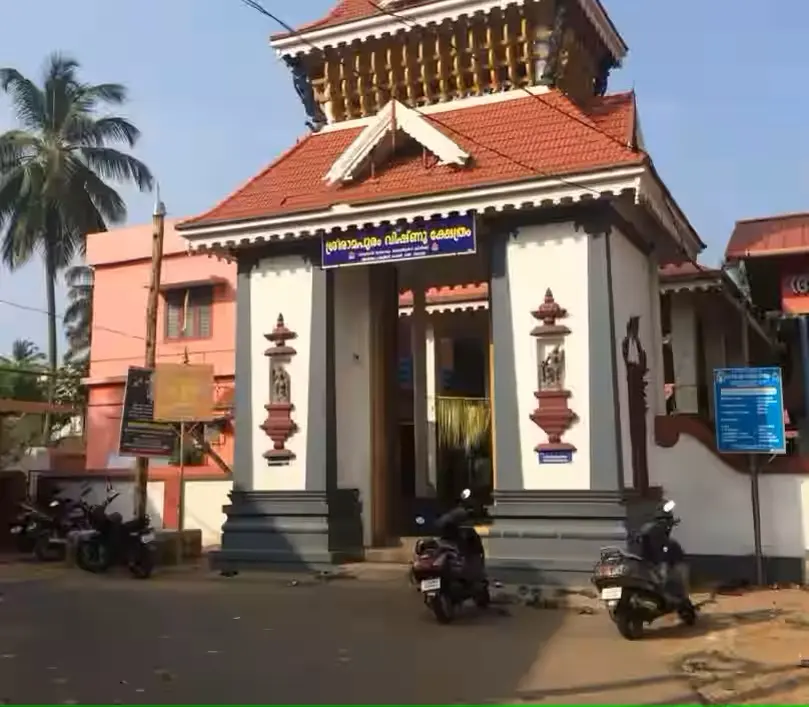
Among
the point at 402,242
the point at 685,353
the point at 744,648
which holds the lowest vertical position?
the point at 744,648

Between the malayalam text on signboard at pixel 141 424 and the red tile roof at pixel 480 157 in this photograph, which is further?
the malayalam text on signboard at pixel 141 424

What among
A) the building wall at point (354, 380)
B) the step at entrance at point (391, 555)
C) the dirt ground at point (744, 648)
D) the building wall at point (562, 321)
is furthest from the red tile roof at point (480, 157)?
the dirt ground at point (744, 648)

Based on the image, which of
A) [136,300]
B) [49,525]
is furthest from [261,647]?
[136,300]

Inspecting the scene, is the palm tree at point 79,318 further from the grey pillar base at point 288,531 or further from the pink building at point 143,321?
the grey pillar base at point 288,531

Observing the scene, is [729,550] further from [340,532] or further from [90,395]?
[90,395]

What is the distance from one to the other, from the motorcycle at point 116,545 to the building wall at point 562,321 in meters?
5.20

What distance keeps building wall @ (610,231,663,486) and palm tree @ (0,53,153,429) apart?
1899 centimetres

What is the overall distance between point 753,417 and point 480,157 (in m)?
4.50

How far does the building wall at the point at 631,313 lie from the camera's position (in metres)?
10.7

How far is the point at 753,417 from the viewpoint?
10.6 meters

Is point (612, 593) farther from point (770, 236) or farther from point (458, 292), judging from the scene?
point (458, 292)

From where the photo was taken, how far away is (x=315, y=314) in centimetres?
1198

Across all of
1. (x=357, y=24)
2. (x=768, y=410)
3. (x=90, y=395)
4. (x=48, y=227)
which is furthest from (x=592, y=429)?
(x=48, y=227)

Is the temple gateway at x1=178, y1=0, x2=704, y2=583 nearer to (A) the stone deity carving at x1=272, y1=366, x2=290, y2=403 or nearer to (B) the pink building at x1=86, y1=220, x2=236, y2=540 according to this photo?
(A) the stone deity carving at x1=272, y1=366, x2=290, y2=403
